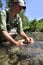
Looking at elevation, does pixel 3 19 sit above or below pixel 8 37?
above

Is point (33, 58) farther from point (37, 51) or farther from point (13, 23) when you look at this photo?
point (13, 23)

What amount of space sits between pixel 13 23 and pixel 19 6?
0.41 m

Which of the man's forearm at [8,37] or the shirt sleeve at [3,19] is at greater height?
the shirt sleeve at [3,19]

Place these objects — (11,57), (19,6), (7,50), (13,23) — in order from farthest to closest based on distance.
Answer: (13,23)
(19,6)
(7,50)
(11,57)

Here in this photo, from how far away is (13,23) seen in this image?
157 inches

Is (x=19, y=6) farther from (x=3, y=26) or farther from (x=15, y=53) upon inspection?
(x=15, y=53)

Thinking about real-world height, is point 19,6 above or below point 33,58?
above

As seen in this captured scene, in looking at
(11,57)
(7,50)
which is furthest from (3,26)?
(11,57)

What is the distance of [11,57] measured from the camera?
3125mm

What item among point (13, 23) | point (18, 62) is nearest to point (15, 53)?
point (18, 62)

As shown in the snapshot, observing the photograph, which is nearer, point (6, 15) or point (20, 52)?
point (20, 52)

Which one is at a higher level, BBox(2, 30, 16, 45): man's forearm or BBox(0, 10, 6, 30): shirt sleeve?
BBox(0, 10, 6, 30): shirt sleeve

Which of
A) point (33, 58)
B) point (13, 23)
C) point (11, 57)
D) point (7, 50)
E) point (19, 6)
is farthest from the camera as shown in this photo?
point (13, 23)

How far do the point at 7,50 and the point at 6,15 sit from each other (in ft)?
2.00
